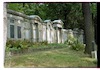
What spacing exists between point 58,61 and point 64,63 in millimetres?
235

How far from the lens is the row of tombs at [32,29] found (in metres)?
6.80

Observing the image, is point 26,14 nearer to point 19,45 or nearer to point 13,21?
point 13,21

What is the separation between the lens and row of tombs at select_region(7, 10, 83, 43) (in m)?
6.80

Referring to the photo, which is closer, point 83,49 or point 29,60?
point 29,60

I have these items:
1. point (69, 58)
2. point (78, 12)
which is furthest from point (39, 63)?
point (78, 12)

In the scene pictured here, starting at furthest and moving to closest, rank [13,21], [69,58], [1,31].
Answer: [13,21]
[69,58]
[1,31]

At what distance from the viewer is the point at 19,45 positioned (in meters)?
6.09

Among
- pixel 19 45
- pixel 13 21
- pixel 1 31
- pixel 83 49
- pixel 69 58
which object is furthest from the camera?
pixel 13 21

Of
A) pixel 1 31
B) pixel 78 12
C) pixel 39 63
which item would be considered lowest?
pixel 39 63

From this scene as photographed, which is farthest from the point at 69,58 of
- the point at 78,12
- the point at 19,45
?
the point at 19,45

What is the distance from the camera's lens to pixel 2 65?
122 inches

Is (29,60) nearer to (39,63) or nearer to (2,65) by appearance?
(39,63)

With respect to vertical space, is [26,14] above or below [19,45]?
above

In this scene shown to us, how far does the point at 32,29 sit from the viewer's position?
938cm
